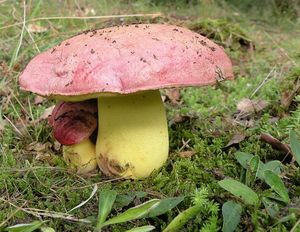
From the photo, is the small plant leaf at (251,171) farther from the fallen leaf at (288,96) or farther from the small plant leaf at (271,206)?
the fallen leaf at (288,96)

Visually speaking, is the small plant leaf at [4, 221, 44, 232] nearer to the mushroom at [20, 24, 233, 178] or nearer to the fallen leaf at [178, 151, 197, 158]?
the mushroom at [20, 24, 233, 178]

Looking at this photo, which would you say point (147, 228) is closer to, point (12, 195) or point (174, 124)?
point (12, 195)

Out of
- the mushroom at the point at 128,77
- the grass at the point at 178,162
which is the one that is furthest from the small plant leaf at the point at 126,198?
the mushroom at the point at 128,77

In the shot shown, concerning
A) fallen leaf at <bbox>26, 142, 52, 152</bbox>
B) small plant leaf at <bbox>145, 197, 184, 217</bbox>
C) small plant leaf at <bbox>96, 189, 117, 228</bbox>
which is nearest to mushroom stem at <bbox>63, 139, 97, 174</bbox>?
fallen leaf at <bbox>26, 142, 52, 152</bbox>

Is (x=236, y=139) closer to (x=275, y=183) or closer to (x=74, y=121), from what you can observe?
(x=275, y=183)

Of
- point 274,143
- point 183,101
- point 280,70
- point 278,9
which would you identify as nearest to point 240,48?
point 280,70

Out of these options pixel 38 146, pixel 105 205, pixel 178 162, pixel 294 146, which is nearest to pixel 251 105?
pixel 178 162
